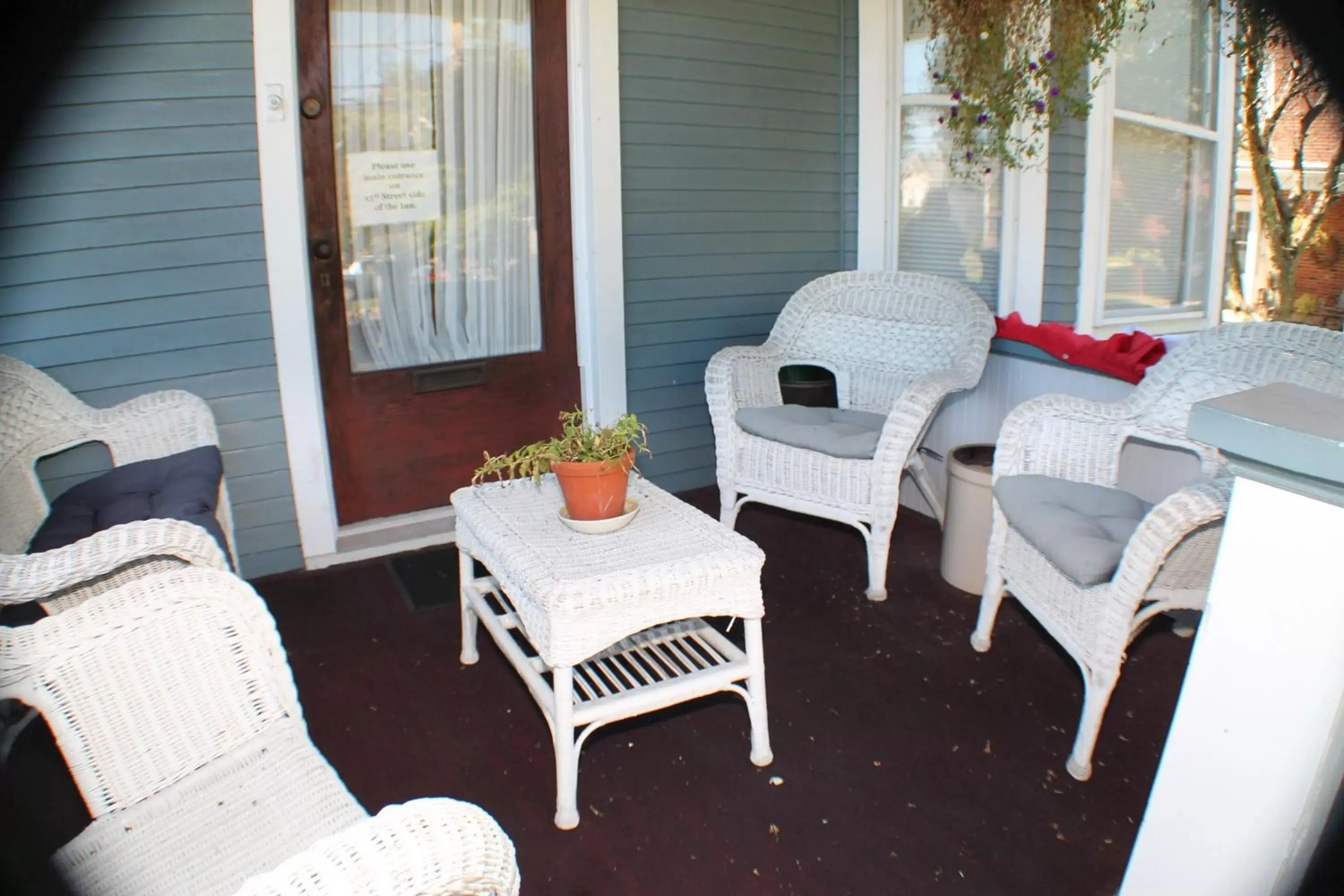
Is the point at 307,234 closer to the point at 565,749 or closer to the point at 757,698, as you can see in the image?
the point at 565,749

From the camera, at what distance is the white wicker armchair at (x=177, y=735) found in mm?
1273

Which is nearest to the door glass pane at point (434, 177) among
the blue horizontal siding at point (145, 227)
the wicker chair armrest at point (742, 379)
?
the blue horizontal siding at point (145, 227)

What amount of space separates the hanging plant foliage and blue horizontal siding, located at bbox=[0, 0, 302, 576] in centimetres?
236

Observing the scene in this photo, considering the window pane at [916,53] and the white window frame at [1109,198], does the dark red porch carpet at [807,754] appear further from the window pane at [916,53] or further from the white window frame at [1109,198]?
the window pane at [916,53]

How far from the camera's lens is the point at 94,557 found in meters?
1.76

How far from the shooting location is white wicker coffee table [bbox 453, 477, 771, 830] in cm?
186

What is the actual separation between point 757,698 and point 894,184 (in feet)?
8.55

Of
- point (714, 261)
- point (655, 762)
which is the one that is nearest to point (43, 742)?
point (655, 762)

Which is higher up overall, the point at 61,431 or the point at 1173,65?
the point at 1173,65

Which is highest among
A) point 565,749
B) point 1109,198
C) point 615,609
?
point 1109,198

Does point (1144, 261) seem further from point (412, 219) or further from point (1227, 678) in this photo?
point (1227, 678)

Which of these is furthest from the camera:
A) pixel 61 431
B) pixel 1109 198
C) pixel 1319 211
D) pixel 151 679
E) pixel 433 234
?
pixel 1109 198

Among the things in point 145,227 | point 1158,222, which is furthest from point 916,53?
point 145,227

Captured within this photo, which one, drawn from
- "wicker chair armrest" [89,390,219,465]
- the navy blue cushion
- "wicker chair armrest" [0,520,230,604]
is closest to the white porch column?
"wicker chair armrest" [0,520,230,604]
